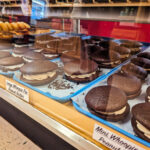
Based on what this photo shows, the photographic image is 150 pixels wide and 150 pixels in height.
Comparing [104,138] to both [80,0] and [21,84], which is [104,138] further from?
[80,0]

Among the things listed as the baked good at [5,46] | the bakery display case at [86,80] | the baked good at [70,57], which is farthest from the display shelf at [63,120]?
the baked good at [5,46]

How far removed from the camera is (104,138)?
754mm

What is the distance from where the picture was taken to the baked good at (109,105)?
2.75ft

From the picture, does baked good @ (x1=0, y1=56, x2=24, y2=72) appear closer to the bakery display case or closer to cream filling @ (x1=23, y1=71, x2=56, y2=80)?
the bakery display case

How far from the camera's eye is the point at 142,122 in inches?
27.8

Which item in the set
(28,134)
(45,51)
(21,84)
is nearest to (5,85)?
(21,84)

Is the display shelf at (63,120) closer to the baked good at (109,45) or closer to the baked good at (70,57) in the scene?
the baked good at (70,57)

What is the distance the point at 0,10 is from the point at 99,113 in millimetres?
1761

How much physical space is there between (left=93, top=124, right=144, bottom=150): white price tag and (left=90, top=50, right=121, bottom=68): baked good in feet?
2.78

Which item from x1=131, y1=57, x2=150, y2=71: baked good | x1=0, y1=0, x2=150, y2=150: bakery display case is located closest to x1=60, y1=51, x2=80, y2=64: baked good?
x1=0, y1=0, x2=150, y2=150: bakery display case

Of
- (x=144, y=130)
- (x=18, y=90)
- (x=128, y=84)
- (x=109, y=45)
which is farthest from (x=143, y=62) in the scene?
(x=18, y=90)

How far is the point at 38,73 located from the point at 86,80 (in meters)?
0.39

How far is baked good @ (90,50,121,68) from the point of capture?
5.00 feet

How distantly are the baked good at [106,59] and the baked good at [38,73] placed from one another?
1.51ft
